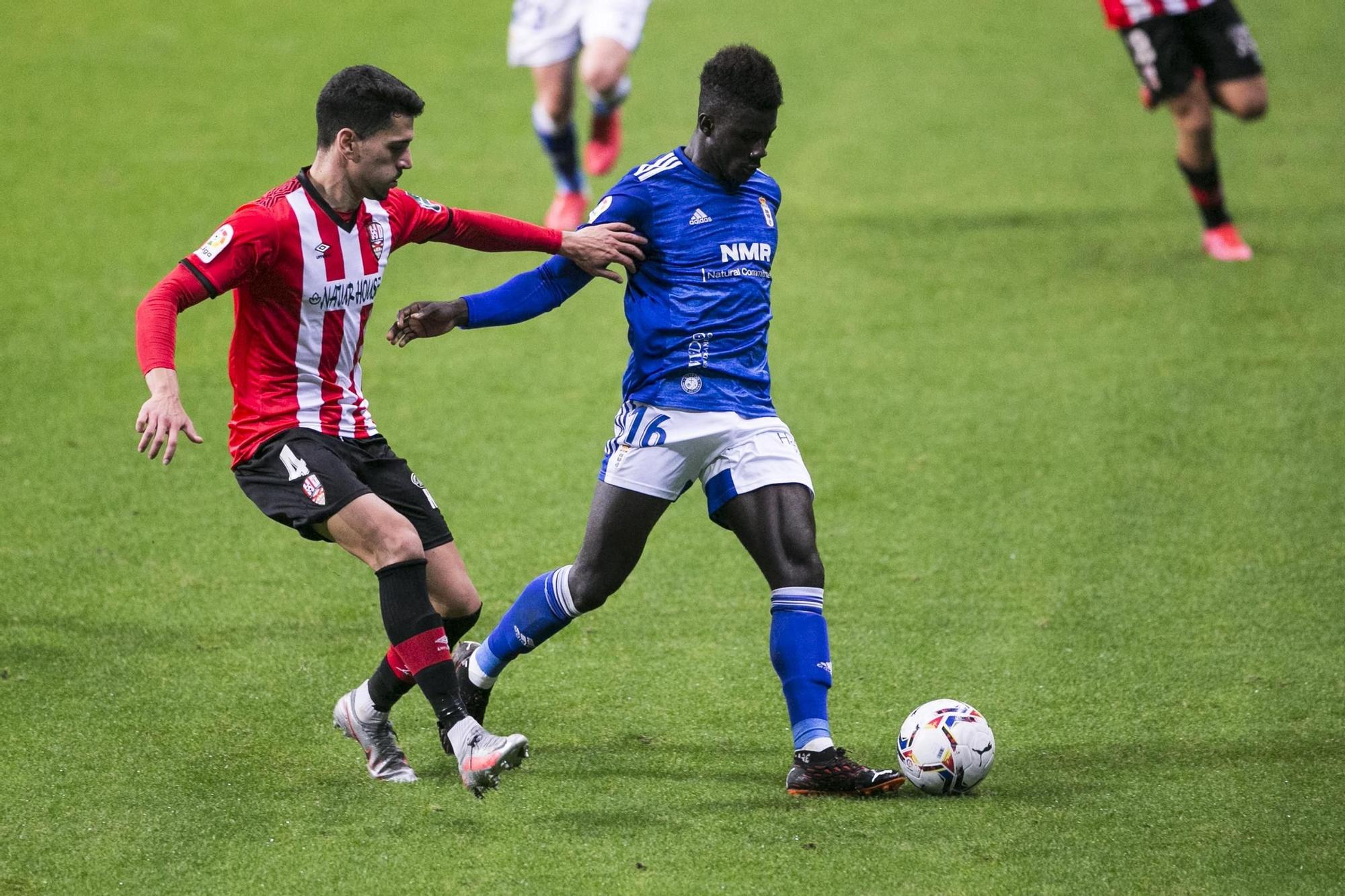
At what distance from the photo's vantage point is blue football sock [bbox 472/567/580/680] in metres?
4.60

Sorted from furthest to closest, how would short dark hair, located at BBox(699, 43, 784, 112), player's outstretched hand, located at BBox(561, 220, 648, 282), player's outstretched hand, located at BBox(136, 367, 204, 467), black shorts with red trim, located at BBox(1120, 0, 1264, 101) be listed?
1. black shorts with red trim, located at BBox(1120, 0, 1264, 101)
2. player's outstretched hand, located at BBox(561, 220, 648, 282)
3. short dark hair, located at BBox(699, 43, 784, 112)
4. player's outstretched hand, located at BBox(136, 367, 204, 467)

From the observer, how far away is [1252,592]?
5.86 m

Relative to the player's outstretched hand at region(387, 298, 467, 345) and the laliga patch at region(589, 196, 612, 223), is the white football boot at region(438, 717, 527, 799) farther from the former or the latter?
the laliga patch at region(589, 196, 612, 223)

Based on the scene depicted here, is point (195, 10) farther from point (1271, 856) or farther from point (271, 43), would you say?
point (1271, 856)

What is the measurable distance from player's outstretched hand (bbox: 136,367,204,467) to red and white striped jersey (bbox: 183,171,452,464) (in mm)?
410

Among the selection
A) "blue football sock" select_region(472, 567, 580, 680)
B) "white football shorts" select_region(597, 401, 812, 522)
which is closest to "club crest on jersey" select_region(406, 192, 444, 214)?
"white football shorts" select_region(597, 401, 812, 522)

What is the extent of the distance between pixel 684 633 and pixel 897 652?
78 cm

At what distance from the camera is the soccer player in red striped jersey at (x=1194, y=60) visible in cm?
926

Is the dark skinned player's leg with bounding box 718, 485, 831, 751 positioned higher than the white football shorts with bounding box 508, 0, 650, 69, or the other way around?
the white football shorts with bounding box 508, 0, 650, 69

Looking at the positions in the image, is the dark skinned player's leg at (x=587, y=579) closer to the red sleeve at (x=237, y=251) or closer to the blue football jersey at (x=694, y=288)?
the blue football jersey at (x=694, y=288)

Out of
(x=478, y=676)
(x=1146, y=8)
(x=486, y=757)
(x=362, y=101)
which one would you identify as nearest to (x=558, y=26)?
(x=1146, y=8)

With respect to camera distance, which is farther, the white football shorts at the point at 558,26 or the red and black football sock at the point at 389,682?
Answer: the white football shorts at the point at 558,26

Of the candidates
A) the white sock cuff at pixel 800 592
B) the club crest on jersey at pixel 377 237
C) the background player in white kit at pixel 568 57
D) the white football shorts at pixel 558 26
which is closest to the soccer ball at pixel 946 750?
the white sock cuff at pixel 800 592

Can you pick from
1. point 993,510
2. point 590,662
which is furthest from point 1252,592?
point 590,662
